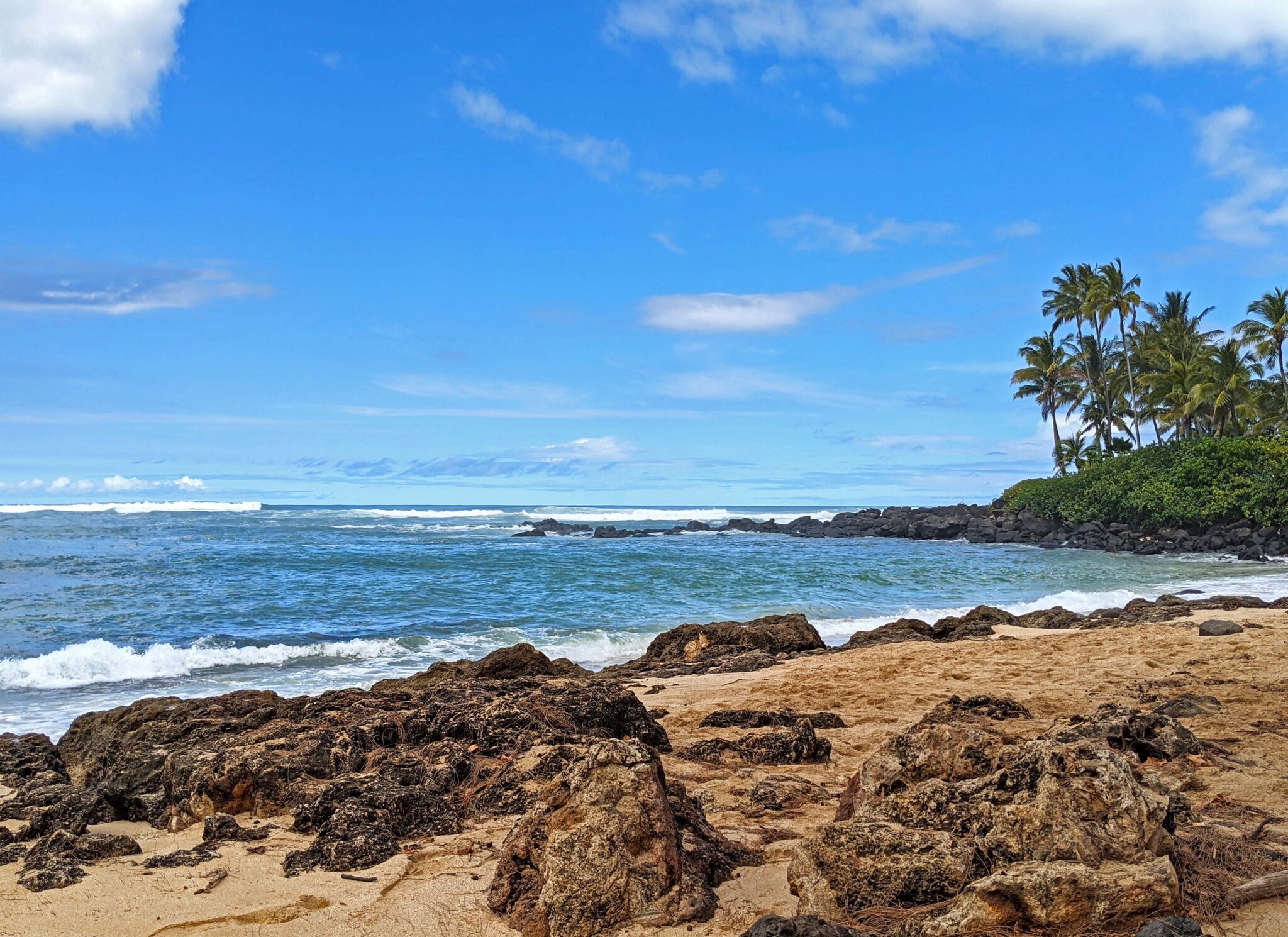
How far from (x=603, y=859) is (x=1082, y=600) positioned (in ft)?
61.0

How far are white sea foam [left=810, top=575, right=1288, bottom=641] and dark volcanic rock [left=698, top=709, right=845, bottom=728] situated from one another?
7.78 m

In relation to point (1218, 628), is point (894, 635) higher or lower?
lower

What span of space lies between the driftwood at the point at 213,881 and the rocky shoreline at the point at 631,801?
0.81 ft

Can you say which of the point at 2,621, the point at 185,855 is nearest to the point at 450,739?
the point at 185,855

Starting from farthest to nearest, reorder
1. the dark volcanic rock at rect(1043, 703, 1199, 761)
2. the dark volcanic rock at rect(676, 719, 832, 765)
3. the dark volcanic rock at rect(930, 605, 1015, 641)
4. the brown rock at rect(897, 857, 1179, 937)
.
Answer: the dark volcanic rock at rect(930, 605, 1015, 641)
the dark volcanic rock at rect(676, 719, 832, 765)
the dark volcanic rock at rect(1043, 703, 1199, 761)
the brown rock at rect(897, 857, 1179, 937)

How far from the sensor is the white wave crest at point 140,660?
1184 cm

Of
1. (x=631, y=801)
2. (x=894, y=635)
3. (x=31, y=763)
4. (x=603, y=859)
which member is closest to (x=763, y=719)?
(x=631, y=801)

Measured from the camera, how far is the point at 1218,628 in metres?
11.3

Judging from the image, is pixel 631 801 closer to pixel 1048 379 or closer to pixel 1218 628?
pixel 1218 628

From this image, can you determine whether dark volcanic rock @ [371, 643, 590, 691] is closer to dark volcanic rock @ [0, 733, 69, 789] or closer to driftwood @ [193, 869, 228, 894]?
dark volcanic rock @ [0, 733, 69, 789]

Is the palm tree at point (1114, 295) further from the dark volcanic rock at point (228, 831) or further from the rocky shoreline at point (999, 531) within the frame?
the dark volcanic rock at point (228, 831)

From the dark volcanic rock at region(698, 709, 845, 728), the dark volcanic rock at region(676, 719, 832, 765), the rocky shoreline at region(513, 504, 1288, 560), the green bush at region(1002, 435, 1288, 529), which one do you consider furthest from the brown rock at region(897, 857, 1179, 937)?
the green bush at region(1002, 435, 1288, 529)

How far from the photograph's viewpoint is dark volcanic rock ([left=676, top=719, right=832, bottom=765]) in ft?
20.1

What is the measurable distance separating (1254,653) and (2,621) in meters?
19.6
